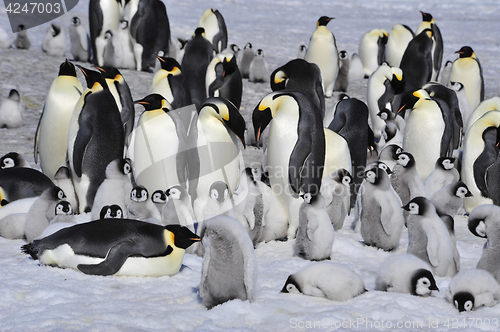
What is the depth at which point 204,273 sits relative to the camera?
10.2ft

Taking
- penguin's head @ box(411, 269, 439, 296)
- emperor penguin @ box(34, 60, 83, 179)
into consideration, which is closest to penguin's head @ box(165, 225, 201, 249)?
penguin's head @ box(411, 269, 439, 296)

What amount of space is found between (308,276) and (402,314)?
1.87 ft

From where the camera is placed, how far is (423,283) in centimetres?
342

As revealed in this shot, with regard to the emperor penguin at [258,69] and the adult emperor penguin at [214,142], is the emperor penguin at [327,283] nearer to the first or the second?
the adult emperor penguin at [214,142]

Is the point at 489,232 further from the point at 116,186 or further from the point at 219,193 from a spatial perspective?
the point at 116,186

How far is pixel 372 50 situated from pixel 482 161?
9389 mm

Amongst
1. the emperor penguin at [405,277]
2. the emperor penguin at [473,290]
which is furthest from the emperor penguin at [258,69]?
the emperor penguin at [473,290]

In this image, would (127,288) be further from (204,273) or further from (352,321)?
(352,321)

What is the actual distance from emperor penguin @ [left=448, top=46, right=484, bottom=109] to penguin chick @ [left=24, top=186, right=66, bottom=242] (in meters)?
8.17

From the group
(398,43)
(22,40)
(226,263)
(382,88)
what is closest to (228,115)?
(226,263)

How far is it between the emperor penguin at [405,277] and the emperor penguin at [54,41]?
10.8 m

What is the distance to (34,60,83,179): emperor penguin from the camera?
5.98 meters

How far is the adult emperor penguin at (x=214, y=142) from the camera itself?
5.22 meters

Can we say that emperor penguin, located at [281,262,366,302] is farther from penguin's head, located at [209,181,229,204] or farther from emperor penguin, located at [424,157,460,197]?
emperor penguin, located at [424,157,460,197]
